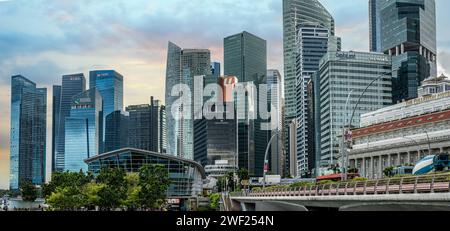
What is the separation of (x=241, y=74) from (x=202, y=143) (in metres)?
12.1

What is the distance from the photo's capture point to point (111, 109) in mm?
32188

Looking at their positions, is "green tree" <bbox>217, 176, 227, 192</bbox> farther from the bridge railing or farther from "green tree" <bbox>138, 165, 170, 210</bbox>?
the bridge railing

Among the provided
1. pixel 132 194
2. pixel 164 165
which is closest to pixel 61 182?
pixel 132 194

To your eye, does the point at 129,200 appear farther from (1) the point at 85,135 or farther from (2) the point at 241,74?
(2) the point at 241,74

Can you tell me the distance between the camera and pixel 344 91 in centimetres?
12406

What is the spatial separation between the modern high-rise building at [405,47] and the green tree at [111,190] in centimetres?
7269

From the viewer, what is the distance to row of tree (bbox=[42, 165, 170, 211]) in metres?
45.8

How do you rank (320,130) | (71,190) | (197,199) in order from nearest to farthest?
1. (71,190)
2. (197,199)
3. (320,130)

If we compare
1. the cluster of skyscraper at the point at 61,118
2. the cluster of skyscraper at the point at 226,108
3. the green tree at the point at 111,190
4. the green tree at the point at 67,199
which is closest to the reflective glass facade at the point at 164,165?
the cluster of skyscraper at the point at 226,108

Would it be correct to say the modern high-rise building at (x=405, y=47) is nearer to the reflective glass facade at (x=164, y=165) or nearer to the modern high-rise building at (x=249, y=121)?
the modern high-rise building at (x=249, y=121)

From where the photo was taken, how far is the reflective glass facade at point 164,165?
75375mm

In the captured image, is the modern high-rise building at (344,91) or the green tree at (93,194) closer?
the green tree at (93,194)
